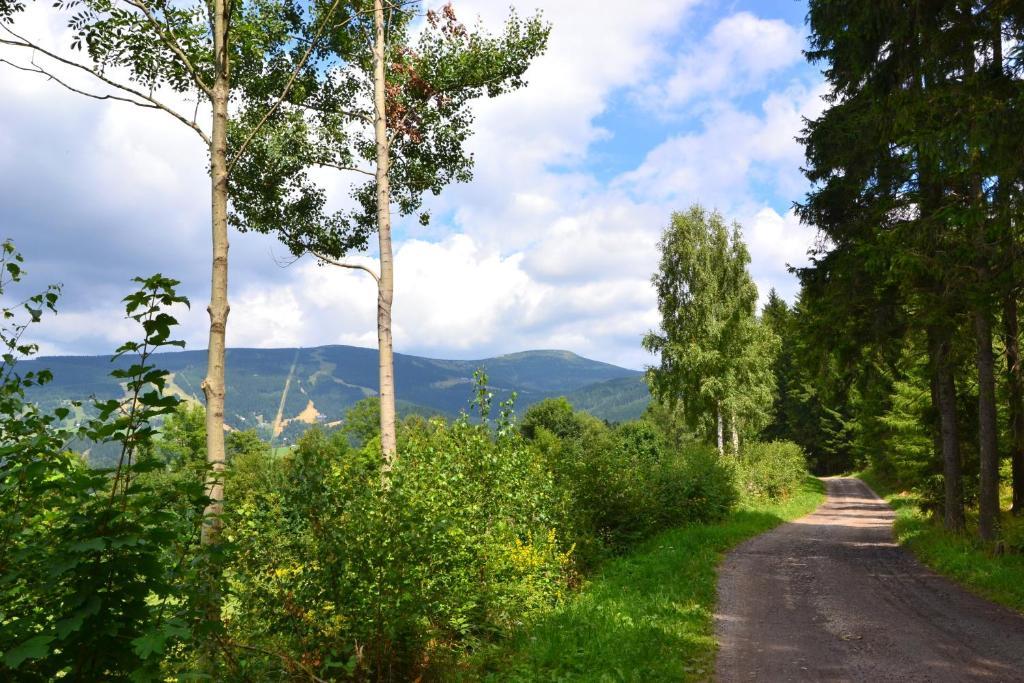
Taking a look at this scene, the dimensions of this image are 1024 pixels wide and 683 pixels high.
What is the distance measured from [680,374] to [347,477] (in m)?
26.8

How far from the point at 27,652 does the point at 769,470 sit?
1177 inches

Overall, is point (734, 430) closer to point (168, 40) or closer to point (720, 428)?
point (720, 428)

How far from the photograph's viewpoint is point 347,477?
619 centimetres

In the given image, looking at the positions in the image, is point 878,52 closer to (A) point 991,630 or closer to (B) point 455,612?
(A) point 991,630

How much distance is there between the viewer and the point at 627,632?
8070 mm

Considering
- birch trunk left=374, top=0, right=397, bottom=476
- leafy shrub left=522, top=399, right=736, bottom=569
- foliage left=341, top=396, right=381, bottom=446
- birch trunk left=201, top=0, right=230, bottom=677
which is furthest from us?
foliage left=341, top=396, right=381, bottom=446

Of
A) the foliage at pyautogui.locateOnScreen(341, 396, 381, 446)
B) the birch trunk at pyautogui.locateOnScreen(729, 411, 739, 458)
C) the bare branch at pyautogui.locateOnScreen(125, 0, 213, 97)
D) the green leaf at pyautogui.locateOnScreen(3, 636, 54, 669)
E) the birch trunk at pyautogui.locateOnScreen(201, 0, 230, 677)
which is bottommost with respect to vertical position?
the foliage at pyautogui.locateOnScreen(341, 396, 381, 446)

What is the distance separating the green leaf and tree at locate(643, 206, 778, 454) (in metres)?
29.0

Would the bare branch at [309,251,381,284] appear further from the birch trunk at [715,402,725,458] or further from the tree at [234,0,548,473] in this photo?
the birch trunk at [715,402,725,458]

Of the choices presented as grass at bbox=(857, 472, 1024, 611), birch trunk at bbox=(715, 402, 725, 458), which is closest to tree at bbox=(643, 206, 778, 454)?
birch trunk at bbox=(715, 402, 725, 458)

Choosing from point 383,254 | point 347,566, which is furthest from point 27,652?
point 383,254

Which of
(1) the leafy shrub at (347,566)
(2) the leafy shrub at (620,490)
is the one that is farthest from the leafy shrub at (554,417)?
(1) the leafy shrub at (347,566)

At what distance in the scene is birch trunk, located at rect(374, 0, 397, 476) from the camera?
11.2 meters

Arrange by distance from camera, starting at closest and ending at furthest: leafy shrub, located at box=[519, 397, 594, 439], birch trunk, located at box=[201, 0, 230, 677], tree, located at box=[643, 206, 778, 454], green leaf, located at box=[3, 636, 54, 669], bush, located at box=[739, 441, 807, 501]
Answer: green leaf, located at box=[3, 636, 54, 669], birch trunk, located at box=[201, 0, 230, 677], bush, located at box=[739, 441, 807, 501], tree, located at box=[643, 206, 778, 454], leafy shrub, located at box=[519, 397, 594, 439]
